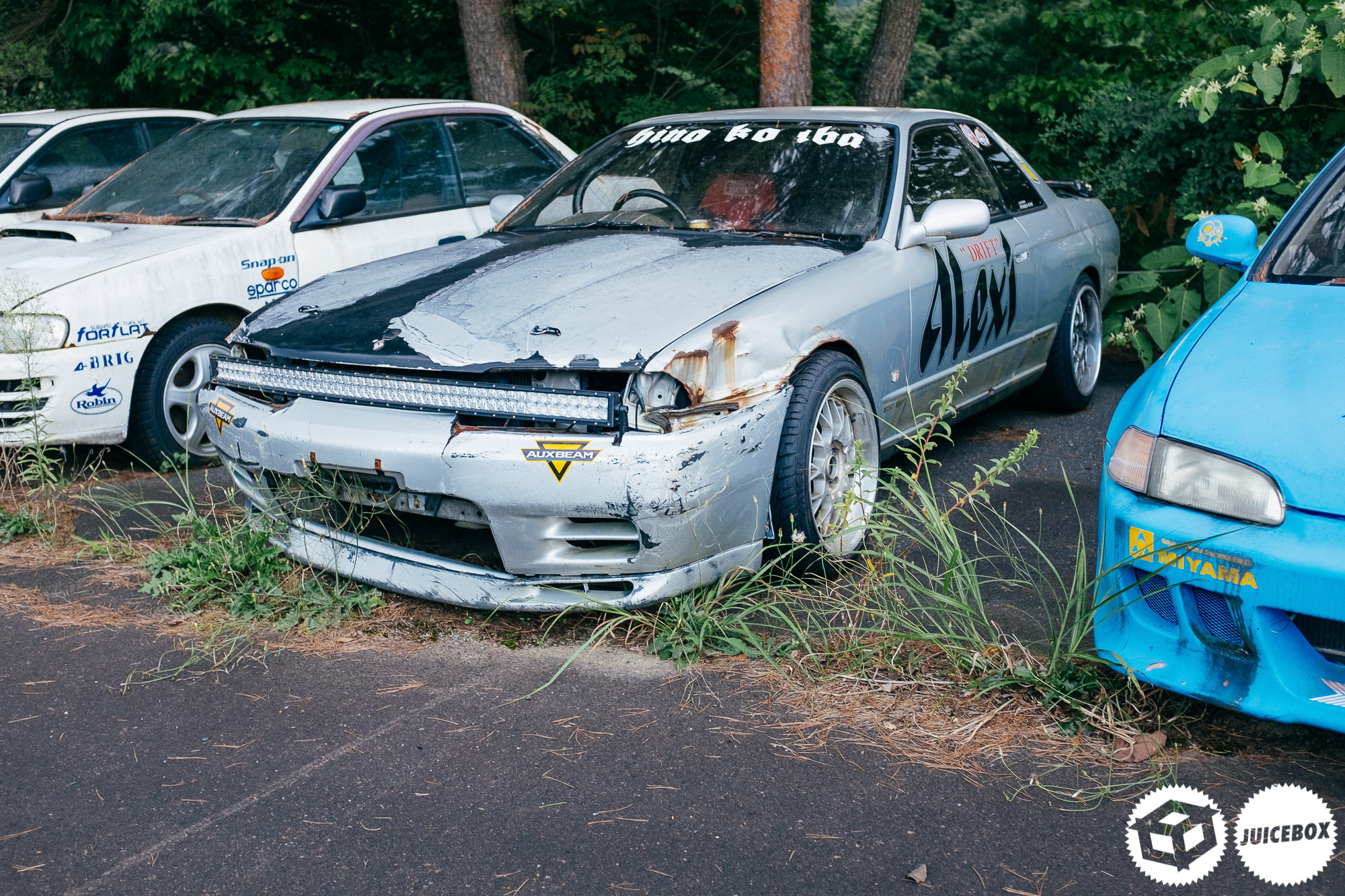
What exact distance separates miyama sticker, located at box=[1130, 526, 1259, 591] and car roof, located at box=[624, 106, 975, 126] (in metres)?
2.49

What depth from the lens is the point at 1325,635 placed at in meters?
2.51

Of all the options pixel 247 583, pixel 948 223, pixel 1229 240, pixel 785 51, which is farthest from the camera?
pixel 785 51

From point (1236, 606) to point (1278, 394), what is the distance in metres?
0.51

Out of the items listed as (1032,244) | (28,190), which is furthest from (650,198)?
(28,190)

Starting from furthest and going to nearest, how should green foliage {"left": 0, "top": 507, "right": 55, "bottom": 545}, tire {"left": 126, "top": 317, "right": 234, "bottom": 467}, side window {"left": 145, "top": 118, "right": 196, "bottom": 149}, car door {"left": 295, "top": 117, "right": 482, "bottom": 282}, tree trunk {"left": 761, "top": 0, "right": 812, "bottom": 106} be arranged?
1. tree trunk {"left": 761, "top": 0, "right": 812, "bottom": 106}
2. side window {"left": 145, "top": 118, "right": 196, "bottom": 149}
3. car door {"left": 295, "top": 117, "right": 482, "bottom": 282}
4. tire {"left": 126, "top": 317, "right": 234, "bottom": 467}
5. green foliage {"left": 0, "top": 507, "right": 55, "bottom": 545}

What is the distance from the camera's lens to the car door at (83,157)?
7082 mm

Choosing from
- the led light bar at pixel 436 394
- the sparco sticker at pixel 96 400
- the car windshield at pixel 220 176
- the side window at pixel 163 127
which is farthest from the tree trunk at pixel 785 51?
the led light bar at pixel 436 394

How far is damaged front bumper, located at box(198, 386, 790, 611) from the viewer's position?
10.3 feet

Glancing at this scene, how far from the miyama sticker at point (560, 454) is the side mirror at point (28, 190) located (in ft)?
16.0

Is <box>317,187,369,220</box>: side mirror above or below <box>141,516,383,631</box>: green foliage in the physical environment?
above

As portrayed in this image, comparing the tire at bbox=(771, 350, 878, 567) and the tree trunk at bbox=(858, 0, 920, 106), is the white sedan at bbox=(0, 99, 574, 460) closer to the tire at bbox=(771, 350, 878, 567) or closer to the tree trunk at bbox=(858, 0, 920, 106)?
the tire at bbox=(771, 350, 878, 567)

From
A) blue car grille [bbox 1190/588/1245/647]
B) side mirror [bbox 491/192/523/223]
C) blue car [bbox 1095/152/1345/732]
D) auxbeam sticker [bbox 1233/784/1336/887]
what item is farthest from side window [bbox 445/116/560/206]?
auxbeam sticker [bbox 1233/784/1336/887]

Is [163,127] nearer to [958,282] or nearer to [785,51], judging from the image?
[785,51]

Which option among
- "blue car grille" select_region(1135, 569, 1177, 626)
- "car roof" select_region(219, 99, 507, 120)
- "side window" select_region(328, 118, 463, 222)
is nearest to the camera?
"blue car grille" select_region(1135, 569, 1177, 626)
